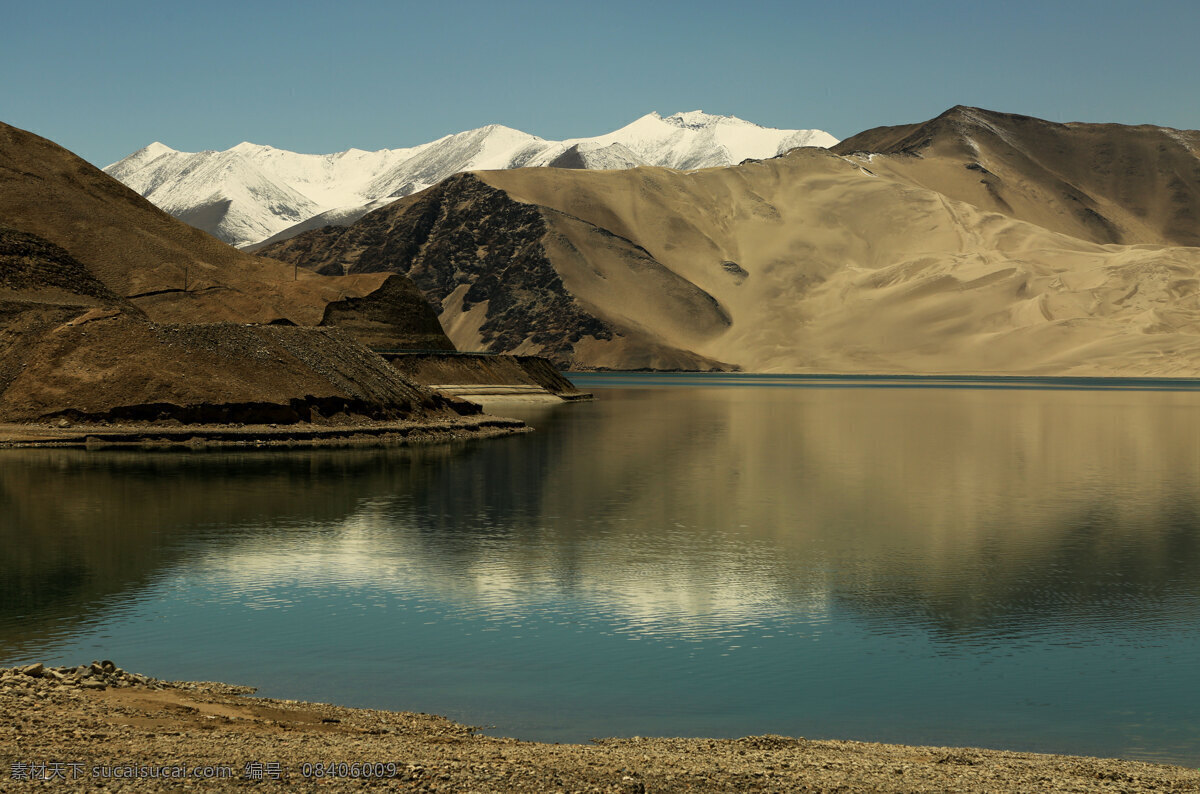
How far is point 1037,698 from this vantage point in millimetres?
14906

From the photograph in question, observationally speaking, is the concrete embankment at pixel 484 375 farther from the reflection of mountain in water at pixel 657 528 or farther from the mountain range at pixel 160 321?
the reflection of mountain in water at pixel 657 528

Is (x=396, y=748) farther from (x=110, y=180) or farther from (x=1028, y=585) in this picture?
(x=110, y=180)

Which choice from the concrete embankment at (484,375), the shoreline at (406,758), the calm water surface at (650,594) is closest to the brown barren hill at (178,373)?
the calm water surface at (650,594)

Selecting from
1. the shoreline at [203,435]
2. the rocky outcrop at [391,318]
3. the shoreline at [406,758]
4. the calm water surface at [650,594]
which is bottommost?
the calm water surface at [650,594]

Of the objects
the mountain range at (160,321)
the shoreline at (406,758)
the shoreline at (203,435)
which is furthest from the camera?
the mountain range at (160,321)

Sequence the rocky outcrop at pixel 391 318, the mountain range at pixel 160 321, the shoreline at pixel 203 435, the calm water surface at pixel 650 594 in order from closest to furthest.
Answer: the calm water surface at pixel 650 594
the shoreline at pixel 203 435
the mountain range at pixel 160 321
the rocky outcrop at pixel 391 318

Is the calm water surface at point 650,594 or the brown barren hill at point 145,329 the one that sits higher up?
the brown barren hill at point 145,329

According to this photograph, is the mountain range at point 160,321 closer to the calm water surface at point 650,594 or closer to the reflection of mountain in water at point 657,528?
the reflection of mountain in water at point 657,528

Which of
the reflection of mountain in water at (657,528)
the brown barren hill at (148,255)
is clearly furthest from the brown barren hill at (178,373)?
the brown barren hill at (148,255)

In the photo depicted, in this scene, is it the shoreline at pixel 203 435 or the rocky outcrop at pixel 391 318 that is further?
the rocky outcrop at pixel 391 318

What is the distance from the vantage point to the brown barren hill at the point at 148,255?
322ft

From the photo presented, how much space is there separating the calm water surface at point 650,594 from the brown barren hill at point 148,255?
55938mm

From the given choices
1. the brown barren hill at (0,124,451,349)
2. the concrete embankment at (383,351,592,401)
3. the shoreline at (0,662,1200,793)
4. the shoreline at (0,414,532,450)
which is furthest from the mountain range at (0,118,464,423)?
the shoreline at (0,662,1200,793)

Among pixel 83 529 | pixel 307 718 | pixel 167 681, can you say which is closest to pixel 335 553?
pixel 83 529
